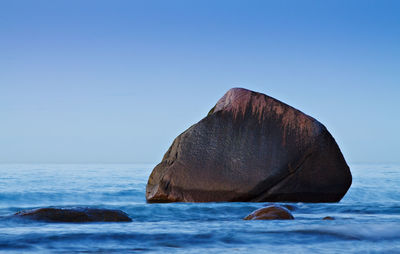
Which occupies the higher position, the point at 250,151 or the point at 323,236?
the point at 250,151

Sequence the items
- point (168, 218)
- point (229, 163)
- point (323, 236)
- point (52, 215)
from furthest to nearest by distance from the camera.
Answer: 1. point (229, 163)
2. point (168, 218)
3. point (52, 215)
4. point (323, 236)

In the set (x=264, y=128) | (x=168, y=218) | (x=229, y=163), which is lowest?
(x=168, y=218)

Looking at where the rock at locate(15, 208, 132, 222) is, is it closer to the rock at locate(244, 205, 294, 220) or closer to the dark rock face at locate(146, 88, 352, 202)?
the rock at locate(244, 205, 294, 220)

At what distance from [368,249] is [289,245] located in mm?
664

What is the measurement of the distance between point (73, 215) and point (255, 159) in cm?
385

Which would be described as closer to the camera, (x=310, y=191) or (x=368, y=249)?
(x=368, y=249)

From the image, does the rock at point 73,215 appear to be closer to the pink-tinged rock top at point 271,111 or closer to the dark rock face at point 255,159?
the dark rock face at point 255,159

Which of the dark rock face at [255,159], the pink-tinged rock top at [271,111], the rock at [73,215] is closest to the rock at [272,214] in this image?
the rock at [73,215]

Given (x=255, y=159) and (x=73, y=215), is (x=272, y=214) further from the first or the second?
(x=255, y=159)

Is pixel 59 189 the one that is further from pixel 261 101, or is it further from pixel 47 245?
pixel 47 245

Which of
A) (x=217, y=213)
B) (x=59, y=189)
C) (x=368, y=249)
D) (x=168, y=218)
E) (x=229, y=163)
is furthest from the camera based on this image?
(x=59, y=189)

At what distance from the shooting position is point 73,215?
6.72 meters

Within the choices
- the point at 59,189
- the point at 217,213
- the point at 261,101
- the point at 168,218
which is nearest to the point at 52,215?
the point at 168,218

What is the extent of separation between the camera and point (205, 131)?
9773 mm
